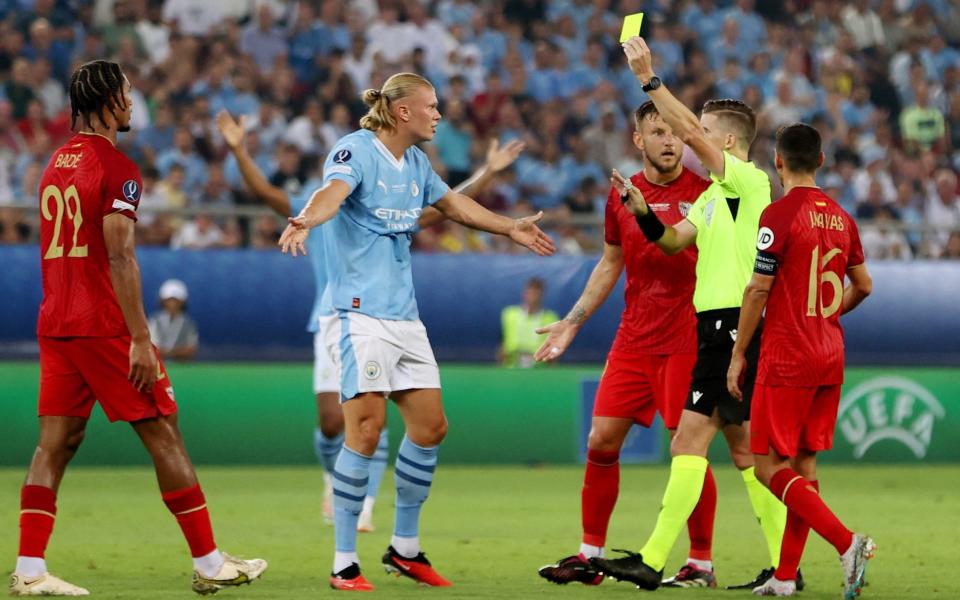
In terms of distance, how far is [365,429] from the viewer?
7727 millimetres

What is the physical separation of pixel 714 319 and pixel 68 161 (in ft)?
10.1

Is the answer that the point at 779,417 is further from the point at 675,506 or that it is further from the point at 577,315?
the point at 577,315

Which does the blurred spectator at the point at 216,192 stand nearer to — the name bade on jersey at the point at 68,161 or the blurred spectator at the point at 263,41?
the blurred spectator at the point at 263,41

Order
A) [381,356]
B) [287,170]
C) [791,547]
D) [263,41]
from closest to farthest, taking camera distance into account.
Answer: [791,547], [381,356], [287,170], [263,41]

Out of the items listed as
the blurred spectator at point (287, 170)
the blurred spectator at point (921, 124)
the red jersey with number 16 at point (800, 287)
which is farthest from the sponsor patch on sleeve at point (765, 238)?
the blurred spectator at point (921, 124)

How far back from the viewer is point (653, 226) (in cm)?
768

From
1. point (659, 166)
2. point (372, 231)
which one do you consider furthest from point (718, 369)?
point (372, 231)

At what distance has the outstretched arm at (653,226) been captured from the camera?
7.55 metres

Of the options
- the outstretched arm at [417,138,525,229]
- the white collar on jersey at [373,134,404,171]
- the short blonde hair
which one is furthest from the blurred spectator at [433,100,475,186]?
the white collar on jersey at [373,134,404,171]

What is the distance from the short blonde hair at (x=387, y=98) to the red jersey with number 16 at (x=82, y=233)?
1267 mm

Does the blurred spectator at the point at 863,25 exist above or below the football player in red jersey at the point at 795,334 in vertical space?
above

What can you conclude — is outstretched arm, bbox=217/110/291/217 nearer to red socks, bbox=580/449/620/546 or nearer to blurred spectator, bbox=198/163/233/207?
red socks, bbox=580/449/620/546

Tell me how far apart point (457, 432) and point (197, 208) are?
340cm

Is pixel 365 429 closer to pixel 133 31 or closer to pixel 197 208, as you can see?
pixel 197 208
